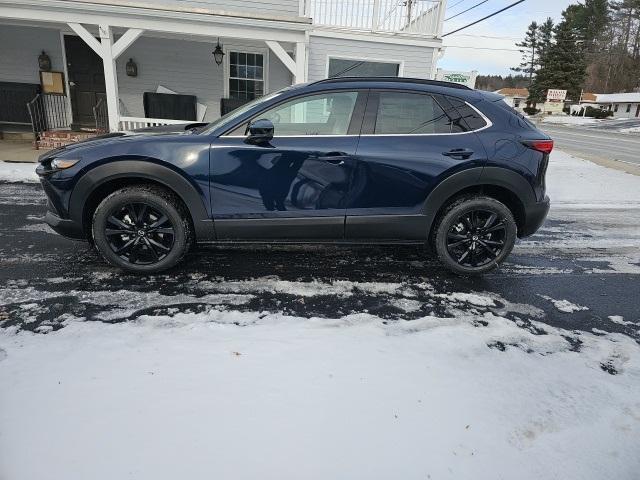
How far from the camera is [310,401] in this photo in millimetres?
2309

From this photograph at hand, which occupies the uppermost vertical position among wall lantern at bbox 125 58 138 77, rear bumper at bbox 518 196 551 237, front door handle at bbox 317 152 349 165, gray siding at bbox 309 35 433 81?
gray siding at bbox 309 35 433 81

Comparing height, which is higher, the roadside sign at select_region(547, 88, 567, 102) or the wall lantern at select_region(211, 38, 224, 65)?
the roadside sign at select_region(547, 88, 567, 102)

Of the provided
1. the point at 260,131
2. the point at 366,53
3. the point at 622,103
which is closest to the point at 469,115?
the point at 260,131

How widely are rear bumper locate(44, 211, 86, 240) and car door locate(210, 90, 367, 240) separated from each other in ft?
3.76

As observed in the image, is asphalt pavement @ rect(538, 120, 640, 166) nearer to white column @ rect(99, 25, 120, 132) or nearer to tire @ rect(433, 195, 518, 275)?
tire @ rect(433, 195, 518, 275)

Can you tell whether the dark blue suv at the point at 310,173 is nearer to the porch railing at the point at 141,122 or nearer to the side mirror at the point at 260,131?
the side mirror at the point at 260,131

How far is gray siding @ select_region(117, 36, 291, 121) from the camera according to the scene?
10953 mm

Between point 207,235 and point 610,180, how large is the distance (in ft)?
33.4

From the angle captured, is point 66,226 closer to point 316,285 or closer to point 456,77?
point 316,285

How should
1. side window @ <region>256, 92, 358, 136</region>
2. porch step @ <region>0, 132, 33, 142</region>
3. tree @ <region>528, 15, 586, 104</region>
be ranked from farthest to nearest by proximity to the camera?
tree @ <region>528, 15, 586, 104</region> → porch step @ <region>0, 132, 33, 142</region> → side window @ <region>256, 92, 358, 136</region>

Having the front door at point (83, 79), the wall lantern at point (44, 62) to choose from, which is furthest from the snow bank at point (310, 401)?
the wall lantern at point (44, 62)

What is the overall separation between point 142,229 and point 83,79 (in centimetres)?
957

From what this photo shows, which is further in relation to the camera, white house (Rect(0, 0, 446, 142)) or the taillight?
white house (Rect(0, 0, 446, 142))

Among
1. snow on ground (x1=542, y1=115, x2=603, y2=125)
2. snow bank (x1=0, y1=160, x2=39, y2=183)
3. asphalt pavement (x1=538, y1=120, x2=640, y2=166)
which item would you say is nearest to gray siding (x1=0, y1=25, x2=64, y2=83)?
snow bank (x1=0, y1=160, x2=39, y2=183)
